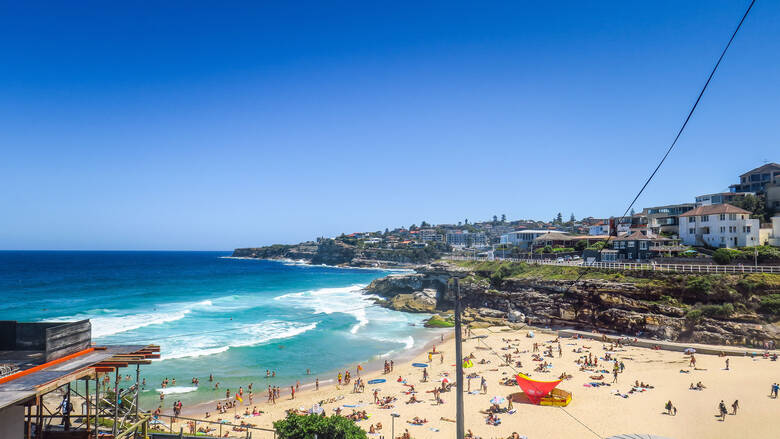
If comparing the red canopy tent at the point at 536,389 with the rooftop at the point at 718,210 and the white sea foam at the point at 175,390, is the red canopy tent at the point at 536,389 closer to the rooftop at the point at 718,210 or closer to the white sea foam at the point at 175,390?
the white sea foam at the point at 175,390

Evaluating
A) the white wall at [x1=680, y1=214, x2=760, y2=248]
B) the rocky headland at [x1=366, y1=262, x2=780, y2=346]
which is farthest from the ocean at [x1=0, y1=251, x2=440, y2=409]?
the white wall at [x1=680, y1=214, x2=760, y2=248]

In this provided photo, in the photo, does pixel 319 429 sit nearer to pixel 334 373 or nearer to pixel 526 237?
pixel 334 373

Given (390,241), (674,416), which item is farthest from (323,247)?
(674,416)

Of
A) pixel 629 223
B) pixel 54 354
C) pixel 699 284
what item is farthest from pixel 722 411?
pixel 629 223

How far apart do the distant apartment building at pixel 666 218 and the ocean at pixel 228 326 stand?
37.9m

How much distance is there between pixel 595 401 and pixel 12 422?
24.2 m

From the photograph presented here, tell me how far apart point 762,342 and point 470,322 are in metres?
23.0

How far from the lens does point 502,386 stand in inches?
989

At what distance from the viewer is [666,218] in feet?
197

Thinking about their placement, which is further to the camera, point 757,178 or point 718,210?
point 757,178

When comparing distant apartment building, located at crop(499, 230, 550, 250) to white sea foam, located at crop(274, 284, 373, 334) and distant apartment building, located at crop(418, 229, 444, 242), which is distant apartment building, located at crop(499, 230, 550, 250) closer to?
white sea foam, located at crop(274, 284, 373, 334)

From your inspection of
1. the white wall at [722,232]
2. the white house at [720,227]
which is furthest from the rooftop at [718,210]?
the white wall at [722,232]

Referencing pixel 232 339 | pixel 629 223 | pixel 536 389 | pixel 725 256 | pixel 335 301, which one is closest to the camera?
pixel 536 389

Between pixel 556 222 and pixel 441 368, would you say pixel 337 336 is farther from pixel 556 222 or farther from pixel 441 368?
pixel 556 222
